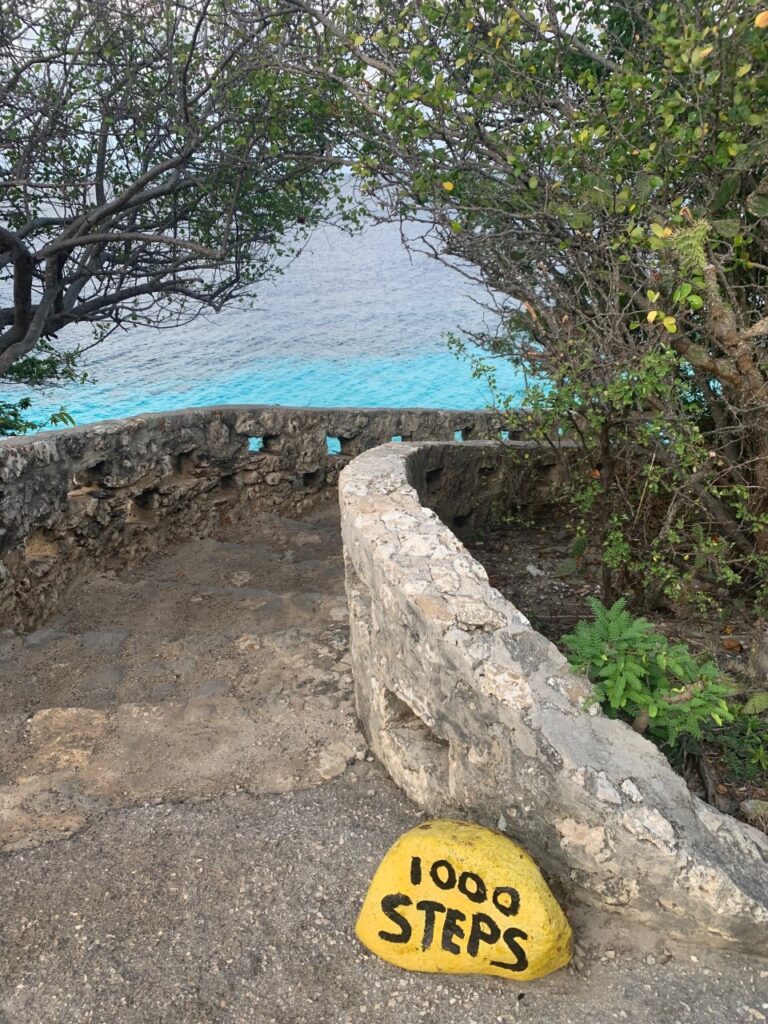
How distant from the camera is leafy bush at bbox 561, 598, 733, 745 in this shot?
110 inches

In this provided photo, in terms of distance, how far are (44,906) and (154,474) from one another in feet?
12.6

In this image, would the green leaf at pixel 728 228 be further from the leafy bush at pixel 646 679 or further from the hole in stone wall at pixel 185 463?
the hole in stone wall at pixel 185 463

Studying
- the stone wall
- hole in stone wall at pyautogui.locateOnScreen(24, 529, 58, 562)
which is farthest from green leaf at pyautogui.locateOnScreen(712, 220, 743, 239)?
hole in stone wall at pyautogui.locateOnScreen(24, 529, 58, 562)

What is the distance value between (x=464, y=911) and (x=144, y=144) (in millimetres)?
9145

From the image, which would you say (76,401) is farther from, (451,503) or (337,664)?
(337,664)

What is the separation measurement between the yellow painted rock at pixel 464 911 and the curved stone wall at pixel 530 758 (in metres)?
0.18

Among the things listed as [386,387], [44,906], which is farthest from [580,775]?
[386,387]

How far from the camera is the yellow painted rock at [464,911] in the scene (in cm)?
229

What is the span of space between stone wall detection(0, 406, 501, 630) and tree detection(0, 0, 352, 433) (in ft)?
5.78

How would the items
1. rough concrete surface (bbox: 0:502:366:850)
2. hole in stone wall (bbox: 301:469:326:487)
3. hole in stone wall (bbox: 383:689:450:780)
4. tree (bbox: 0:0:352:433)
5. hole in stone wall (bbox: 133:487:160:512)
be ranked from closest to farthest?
1. hole in stone wall (bbox: 383:689:450:780)
2. rough concrete surface (bbox: 0:502:366:850)
3. hole in stone wall (bbox: 133:487:160:512)
4. tree (bbox: 0:0:352:433)
5. hole in stone wall (bbox: 301:469:326:487)

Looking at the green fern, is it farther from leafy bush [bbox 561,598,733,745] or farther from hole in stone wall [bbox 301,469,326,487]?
hole in stone wall [bbox 301,469,326,487]

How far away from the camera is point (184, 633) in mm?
4828

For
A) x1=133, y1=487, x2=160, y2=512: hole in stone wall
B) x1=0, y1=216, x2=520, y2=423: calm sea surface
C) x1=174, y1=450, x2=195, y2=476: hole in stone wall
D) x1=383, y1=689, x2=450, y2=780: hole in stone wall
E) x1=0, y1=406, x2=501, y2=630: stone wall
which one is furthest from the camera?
x1=0, y1=216, x2=520, y2=423: calm sea surface

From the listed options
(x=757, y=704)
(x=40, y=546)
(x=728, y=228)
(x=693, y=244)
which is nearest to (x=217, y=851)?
(x=757, y=704)
